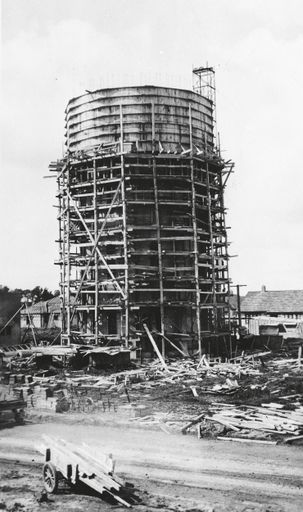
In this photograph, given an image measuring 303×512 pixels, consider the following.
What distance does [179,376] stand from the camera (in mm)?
23391

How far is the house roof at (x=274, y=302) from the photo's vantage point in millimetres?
47562

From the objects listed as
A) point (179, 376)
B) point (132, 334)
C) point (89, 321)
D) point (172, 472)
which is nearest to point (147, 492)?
point (172, 472)

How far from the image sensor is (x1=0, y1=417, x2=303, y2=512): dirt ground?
10.0m

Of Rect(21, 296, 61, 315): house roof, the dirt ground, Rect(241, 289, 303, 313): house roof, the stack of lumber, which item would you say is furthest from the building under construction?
Rect(21, 296, 61, 315): house roof

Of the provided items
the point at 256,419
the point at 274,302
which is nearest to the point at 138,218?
the point at 256,419

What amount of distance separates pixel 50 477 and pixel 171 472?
8.72 ft

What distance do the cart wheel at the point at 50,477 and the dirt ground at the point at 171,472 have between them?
18 centimetres

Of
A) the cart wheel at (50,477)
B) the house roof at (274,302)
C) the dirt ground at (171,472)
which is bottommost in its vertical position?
the dirt ground at (171,472)

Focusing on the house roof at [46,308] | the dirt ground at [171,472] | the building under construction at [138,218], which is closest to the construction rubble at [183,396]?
the dirt ground at [171,472]

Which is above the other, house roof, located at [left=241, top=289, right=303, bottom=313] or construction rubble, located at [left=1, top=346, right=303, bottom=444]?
house roof, located at [left=241, top=289, right=303, bottom=313]

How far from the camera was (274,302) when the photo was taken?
48.6 meters

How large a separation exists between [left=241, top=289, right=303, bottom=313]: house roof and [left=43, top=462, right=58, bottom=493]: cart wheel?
39020 millimetres

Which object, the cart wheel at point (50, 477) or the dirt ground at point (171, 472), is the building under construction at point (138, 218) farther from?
the cart wheel at point (50, 477)

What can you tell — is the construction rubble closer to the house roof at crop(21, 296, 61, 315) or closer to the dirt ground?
the dirt ground
